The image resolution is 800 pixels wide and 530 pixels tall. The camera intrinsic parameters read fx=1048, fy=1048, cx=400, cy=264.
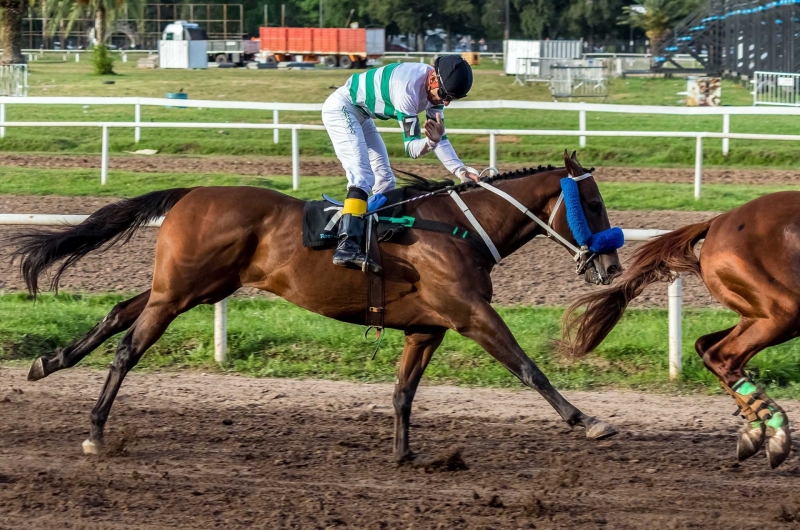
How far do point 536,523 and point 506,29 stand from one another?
2440 inches

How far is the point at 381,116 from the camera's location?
558 cm

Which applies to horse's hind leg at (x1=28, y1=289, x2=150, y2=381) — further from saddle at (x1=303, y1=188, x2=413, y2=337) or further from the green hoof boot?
the green hoof boot

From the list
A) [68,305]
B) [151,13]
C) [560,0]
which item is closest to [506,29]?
[560,0]

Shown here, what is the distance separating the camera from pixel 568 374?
6.93 m

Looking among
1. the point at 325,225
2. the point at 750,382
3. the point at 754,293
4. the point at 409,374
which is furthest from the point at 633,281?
the point at 325,225

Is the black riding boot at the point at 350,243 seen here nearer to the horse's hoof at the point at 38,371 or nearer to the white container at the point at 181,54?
the horse's hoof at the point at 38,371

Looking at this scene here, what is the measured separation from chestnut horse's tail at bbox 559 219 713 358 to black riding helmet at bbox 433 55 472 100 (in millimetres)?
1393

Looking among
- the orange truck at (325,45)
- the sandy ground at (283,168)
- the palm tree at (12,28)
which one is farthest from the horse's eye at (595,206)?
the orange truck at (325,45)

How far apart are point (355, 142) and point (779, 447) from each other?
261 cm

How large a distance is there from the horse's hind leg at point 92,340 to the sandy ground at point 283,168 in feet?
31.0

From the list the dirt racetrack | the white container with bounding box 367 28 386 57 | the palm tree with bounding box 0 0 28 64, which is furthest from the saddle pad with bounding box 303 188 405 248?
the white container with bounding box 367 28 386 57

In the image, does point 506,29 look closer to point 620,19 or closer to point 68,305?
point 620,19

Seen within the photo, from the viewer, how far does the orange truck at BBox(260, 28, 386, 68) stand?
49469mm

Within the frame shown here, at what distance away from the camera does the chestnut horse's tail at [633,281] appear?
581 centimetres
